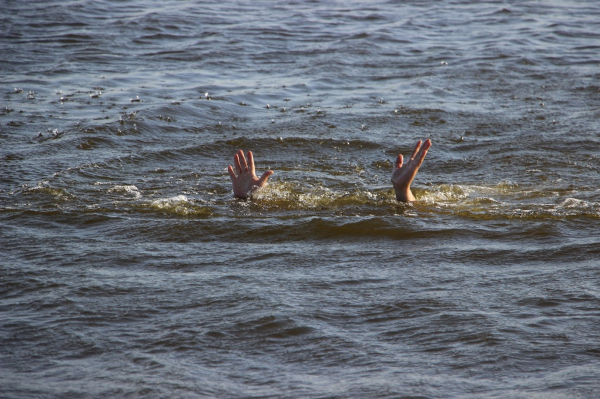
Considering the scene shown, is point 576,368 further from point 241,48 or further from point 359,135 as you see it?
point 241,48

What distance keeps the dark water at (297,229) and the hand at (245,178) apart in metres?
0.21

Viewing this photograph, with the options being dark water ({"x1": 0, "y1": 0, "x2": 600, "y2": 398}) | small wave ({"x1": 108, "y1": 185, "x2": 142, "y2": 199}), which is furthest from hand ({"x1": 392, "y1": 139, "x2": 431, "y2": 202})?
small wave ({"x1": 108, "y1": 185, "x2": 142, "y2": 199})

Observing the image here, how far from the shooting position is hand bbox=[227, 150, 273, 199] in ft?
23.2

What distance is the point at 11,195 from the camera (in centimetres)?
690

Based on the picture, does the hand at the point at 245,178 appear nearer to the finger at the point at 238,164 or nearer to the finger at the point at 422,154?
the finger at the point at 238,164

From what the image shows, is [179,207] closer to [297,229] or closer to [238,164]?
[238,164]

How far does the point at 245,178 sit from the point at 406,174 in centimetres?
164

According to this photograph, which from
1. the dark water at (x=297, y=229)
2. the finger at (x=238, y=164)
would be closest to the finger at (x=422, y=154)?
the dark water at (x=297, y=229)

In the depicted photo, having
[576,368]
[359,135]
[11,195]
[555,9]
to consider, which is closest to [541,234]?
[576,368]

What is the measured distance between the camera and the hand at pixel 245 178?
7.06 m

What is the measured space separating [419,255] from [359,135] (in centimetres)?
427

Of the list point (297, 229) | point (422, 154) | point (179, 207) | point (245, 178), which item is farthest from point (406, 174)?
point (179, 207)

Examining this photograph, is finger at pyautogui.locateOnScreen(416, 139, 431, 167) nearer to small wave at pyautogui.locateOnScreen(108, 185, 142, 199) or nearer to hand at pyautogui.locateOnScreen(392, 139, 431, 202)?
hand at pyautogui.locateOnScreen(392, 139, 431, 202)

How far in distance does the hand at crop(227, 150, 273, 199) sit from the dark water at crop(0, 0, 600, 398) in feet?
0.68
